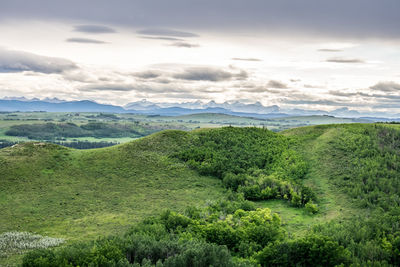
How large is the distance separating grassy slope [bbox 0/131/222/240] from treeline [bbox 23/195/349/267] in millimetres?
9757

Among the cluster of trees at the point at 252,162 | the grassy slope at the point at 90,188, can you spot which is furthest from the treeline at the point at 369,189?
the grassy slope at the point at 90,188

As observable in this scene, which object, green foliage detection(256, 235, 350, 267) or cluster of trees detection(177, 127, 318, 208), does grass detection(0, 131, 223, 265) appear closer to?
cluster of trees detection(177, 127, 318, 208)

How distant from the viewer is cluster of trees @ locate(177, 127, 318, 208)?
54719 millimetres

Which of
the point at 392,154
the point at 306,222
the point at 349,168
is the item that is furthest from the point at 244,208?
the point at 392,154

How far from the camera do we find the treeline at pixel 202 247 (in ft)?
78.5

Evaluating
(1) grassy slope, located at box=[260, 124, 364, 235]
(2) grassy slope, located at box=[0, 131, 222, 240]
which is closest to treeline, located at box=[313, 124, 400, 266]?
(1) grassy slope, located at box=[260, 124, 364, 235]

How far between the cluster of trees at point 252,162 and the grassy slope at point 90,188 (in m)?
3.99

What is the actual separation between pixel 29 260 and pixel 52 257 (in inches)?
73.1

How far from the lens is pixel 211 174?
66688 millimetres

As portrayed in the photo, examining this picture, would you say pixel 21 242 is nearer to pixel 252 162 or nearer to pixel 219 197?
pixel 219 197

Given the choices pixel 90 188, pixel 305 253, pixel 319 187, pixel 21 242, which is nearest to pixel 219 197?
pixel 319 187

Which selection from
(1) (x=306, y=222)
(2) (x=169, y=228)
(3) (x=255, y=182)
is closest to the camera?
(2) (x=169, y=228)

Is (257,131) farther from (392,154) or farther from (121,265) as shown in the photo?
(121,265)

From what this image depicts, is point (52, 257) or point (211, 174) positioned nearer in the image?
point (52, 257)
